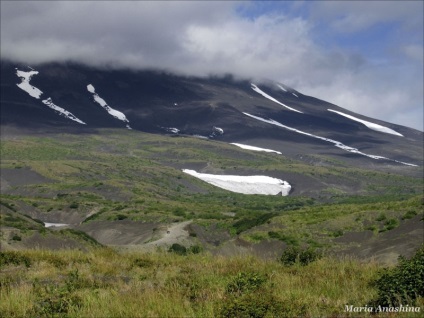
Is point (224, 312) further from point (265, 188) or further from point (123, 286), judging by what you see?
point (265, 188)

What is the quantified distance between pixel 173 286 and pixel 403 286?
16.3 feet

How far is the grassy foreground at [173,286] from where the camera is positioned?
8863mm

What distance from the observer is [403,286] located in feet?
30.2

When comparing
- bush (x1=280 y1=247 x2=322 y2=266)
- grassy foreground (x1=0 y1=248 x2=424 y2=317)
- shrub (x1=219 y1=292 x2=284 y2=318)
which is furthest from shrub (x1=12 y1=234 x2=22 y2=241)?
shrub (x1=219 y1=292 x2=284 y2=318)

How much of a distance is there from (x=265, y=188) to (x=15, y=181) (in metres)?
92.0

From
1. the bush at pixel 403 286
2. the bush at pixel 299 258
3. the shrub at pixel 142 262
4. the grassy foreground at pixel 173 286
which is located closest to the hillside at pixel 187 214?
the bush at pixel 299 258

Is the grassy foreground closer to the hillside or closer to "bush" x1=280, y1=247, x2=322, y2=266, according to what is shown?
"bush" x1=280, y1=247, x2=322, y2=266

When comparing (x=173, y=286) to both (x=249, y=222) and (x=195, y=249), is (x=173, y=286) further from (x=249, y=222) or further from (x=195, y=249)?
(x=249, y=222)

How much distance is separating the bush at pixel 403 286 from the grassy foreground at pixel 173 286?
346mm

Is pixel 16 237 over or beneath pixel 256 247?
beneath

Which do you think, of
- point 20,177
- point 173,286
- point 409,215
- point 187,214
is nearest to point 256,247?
point 409,215

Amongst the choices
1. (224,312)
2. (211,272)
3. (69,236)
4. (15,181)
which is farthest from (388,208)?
(15,181)

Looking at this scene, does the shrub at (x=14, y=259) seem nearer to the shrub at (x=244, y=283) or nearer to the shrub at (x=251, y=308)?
the shrub at (x=244, y=283)

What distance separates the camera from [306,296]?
991cm
